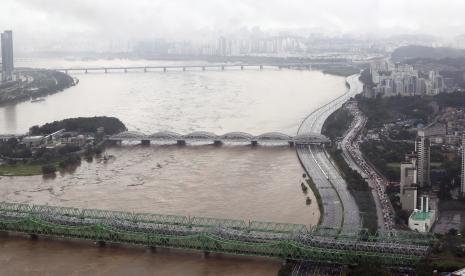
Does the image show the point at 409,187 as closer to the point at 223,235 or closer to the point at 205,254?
the point at 223,235

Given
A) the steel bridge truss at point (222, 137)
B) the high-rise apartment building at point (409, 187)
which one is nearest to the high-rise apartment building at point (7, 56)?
the steel bridge truss at point (222, 137)

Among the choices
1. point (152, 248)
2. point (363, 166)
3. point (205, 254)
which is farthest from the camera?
point (363, 166)

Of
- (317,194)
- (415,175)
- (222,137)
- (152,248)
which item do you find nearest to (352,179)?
(317,194)

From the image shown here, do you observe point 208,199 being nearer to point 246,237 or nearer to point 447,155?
point 246,237

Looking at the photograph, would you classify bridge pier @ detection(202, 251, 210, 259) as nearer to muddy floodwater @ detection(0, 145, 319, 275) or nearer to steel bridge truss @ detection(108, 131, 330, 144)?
muddy floodwater @ detection(0, 145, 319, 275)

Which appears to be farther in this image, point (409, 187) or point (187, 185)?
point (187, 185)

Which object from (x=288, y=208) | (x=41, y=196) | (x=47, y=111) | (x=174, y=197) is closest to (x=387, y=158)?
(x=288, y=208)

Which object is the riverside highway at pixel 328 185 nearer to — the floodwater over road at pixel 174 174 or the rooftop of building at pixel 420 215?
the floodwater over road at pixel 174 174
